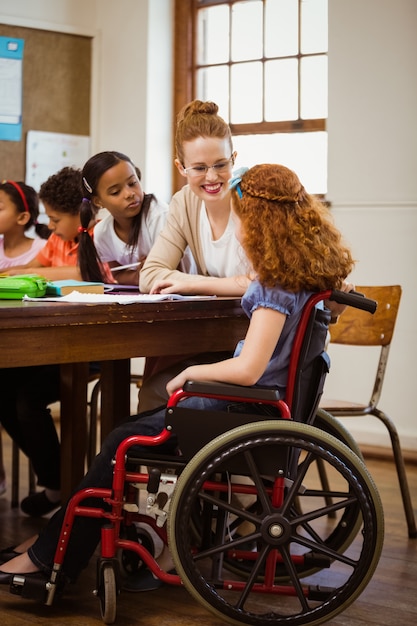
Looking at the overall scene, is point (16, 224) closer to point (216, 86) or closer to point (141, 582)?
point (216, 86)

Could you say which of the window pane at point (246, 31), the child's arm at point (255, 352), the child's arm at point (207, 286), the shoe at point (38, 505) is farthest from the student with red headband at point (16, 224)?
the child's arm at point (255, 352)

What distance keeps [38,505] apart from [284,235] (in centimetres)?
141

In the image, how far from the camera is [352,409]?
279 centimetres

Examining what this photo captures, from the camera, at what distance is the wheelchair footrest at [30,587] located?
6.72 ft

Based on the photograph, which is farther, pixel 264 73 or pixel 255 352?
pixel 264 73

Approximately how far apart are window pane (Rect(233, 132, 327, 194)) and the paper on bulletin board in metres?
0.77

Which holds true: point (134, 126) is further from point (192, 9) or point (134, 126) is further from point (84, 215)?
point (84, 215)

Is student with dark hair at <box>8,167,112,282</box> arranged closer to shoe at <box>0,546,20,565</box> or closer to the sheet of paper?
the sheet of paper

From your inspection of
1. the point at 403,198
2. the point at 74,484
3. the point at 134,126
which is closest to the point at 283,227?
the point at 74,484

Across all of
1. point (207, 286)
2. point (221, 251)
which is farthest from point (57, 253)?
point (207, 286)

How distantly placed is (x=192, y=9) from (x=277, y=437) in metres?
3.11

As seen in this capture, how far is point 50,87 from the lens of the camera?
4.42 meters

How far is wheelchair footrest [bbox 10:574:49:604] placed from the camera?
205 cm

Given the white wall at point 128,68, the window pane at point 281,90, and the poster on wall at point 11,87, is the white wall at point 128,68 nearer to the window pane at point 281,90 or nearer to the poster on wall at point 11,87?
the poster on wall at point 11,87
